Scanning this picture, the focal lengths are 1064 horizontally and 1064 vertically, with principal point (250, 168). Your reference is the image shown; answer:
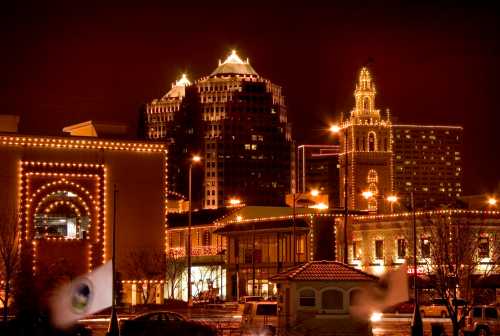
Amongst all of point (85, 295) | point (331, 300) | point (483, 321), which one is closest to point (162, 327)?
point (331, 300)

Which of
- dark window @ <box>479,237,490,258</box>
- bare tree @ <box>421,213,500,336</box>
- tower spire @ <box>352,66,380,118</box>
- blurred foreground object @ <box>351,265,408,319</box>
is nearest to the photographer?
bare tree @ <box>421,213,500,336</box>

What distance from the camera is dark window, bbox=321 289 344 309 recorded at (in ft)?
133

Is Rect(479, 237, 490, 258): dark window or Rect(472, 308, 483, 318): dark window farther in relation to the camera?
Rect(479, 237, 490, 258): dark window

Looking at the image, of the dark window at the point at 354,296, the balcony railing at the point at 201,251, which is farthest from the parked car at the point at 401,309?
the balcony railing at the point at 201,251

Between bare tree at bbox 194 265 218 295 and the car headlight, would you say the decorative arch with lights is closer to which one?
the car headlight

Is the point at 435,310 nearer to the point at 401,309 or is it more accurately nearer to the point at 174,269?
the point at 401,309

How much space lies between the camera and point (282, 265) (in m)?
91.1

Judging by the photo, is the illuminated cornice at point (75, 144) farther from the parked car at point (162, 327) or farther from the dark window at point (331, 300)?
the dark window at point (331, 300)

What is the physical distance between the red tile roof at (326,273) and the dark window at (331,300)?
50 cm

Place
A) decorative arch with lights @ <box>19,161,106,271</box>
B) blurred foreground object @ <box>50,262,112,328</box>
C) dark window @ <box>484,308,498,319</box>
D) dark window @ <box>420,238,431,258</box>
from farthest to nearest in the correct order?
dark window @ <box>420,238,431,258</box>, decorative arch with lights @ <box>19,161,106,271</box>, blurred foreground object @ <box>50,262,112,328</box>, dark window @ <box>484,308,498,319</box>

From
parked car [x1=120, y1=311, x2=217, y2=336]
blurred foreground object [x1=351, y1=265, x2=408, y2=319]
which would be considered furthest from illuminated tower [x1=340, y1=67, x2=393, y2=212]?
parked car [x1=120, y1=311, x2=217, y2=336]

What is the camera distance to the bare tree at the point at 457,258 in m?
51.8

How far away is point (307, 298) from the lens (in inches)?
1603

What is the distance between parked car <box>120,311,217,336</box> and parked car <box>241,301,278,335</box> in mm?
2379
